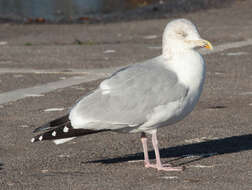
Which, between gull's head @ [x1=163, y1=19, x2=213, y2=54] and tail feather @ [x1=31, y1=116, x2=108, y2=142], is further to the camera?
gull's head @ [x1=163, y1=19, x2=213, y2=54]

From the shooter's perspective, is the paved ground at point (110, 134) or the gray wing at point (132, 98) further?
the gray wing at point (132, 98)

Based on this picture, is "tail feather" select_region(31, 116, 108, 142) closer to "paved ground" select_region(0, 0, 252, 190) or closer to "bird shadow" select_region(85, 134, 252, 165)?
"paved ground" select_region(0, 0, 252, 190)

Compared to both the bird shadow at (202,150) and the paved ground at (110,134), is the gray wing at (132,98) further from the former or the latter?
the bird shadow at (202,150)

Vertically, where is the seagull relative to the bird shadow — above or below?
above

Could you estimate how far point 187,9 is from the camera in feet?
61.0

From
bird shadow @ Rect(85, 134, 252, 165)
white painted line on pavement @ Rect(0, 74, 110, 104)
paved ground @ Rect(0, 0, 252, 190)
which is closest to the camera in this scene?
paved ground @ Rect(0, 0, 252, 190)

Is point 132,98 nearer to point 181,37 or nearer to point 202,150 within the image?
point 181,37

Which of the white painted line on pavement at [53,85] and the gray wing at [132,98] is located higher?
the gray wing at [132,98]

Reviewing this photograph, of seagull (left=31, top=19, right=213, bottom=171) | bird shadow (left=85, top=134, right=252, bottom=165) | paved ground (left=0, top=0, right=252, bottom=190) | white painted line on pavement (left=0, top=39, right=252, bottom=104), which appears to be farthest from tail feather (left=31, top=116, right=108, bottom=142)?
white painted line on pavement (left=0, top=39, right=252, bottom=104)

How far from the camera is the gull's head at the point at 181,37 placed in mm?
6254

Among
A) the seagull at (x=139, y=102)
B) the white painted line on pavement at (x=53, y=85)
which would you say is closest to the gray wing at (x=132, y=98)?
the seagull at (x=139, y=102)

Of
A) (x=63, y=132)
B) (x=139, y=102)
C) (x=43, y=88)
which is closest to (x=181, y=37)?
(x=139, y=102)

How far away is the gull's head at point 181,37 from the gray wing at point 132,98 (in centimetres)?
25

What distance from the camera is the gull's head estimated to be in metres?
6.25
